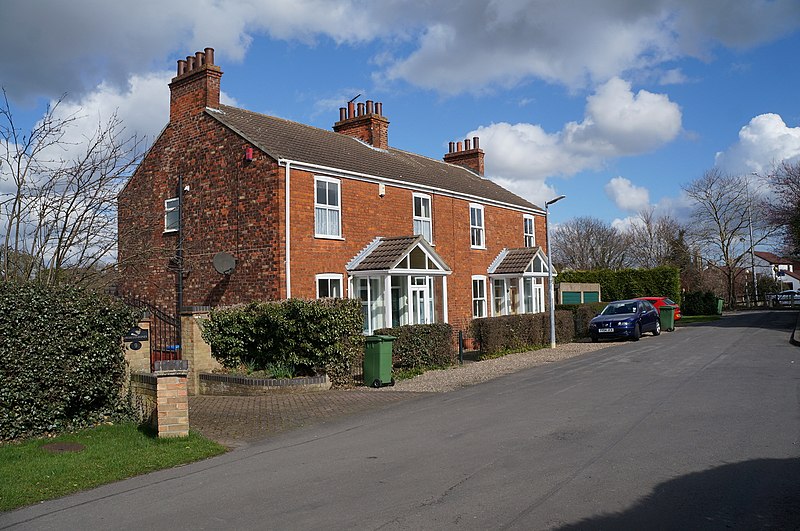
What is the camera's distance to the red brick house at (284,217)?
18.7 meters

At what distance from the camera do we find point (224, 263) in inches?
754

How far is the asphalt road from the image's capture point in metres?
5.61

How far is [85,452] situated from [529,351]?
15.9 meters

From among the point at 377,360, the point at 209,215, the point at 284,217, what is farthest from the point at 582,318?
the point at 209,215

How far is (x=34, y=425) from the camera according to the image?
9547mm

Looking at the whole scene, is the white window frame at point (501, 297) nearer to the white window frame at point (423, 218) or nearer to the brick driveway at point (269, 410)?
the white window frame at point (423, 218)

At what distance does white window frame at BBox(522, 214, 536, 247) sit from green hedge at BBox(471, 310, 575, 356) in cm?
698

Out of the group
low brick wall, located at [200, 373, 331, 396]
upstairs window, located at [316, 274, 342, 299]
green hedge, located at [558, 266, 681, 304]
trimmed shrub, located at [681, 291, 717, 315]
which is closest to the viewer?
low brick wall, located at [200, 373, 331, 396]

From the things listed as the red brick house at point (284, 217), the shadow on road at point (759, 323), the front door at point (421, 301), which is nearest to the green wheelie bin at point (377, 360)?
the red brick house at point (284, 217)

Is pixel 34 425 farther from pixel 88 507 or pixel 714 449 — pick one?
pixel 714 449

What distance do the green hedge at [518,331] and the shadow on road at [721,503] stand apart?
1359 cm

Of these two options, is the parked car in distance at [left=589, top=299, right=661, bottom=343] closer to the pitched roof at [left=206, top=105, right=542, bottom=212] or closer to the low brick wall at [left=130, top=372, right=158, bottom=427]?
the pitched roof at [left=206, top=105, right=542, bottom=212]

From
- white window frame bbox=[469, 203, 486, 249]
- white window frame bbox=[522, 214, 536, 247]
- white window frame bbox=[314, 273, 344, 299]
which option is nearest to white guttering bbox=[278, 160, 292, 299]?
white window frame bbox=[314, 273, 344, 299]

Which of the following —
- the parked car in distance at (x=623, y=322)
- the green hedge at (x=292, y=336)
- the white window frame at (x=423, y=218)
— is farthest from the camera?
the parked car in distance at (x=623, y=322)
